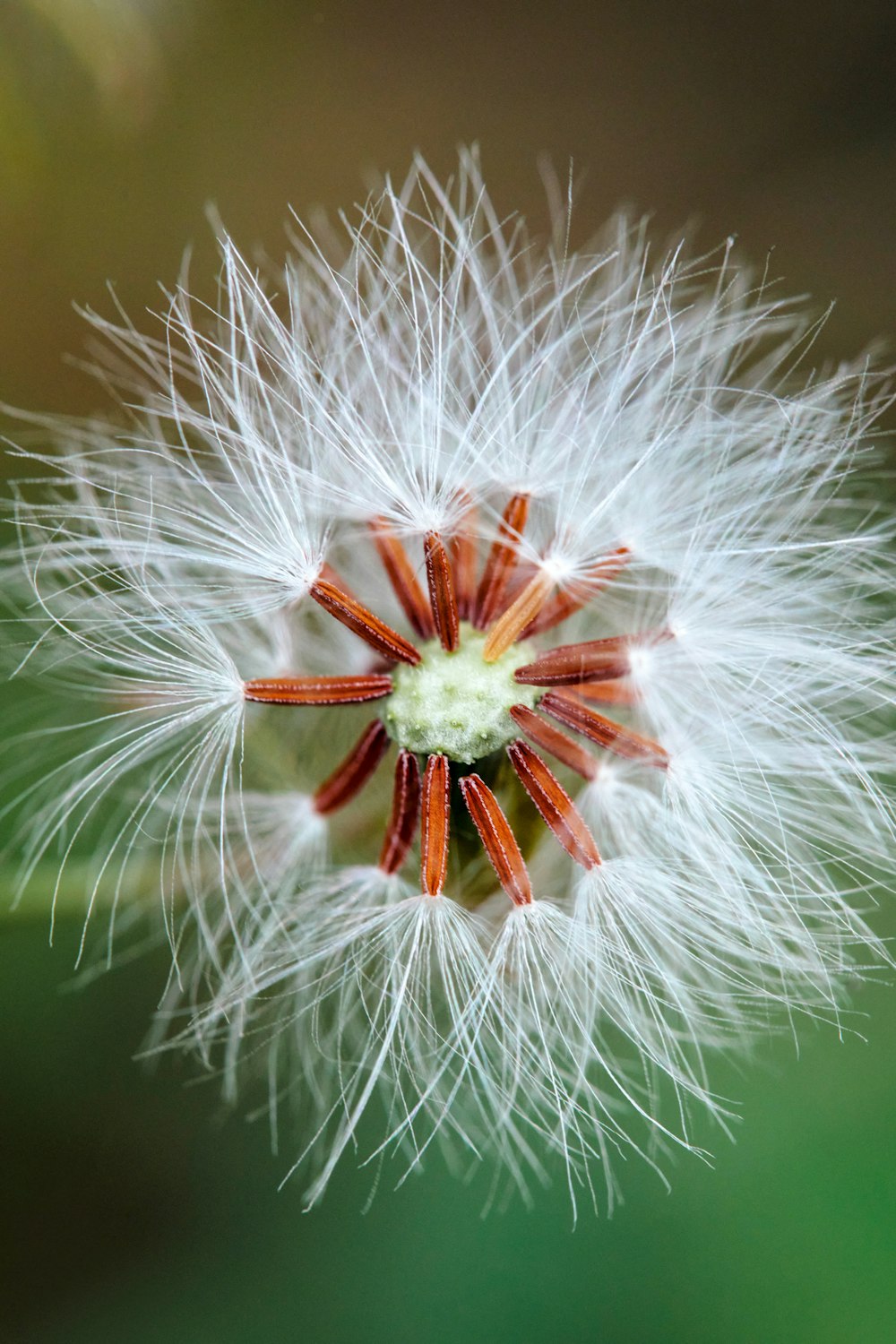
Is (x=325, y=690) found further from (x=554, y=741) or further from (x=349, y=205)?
(x=349, y=205)

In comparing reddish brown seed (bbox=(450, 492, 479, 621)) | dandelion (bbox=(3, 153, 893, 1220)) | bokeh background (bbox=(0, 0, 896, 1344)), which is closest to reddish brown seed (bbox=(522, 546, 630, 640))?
dandelion (bbox=(3, 153, 893, 1220))

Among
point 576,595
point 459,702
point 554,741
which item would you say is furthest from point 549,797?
point 576,595

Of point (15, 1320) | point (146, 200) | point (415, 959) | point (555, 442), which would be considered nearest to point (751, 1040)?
point (415, 959)

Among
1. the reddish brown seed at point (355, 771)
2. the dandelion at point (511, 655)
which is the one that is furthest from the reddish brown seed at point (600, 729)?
the reddish brown seed at point (355, 771)

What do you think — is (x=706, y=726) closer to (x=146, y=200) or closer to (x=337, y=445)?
(x=337, y=445)

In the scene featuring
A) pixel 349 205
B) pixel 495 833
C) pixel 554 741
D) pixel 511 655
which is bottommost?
pixel 495 833

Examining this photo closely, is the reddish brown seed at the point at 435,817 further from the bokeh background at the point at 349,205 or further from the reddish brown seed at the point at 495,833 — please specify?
the bokeh background at the point at 349,205

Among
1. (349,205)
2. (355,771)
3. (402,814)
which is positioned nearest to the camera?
(402,814)
